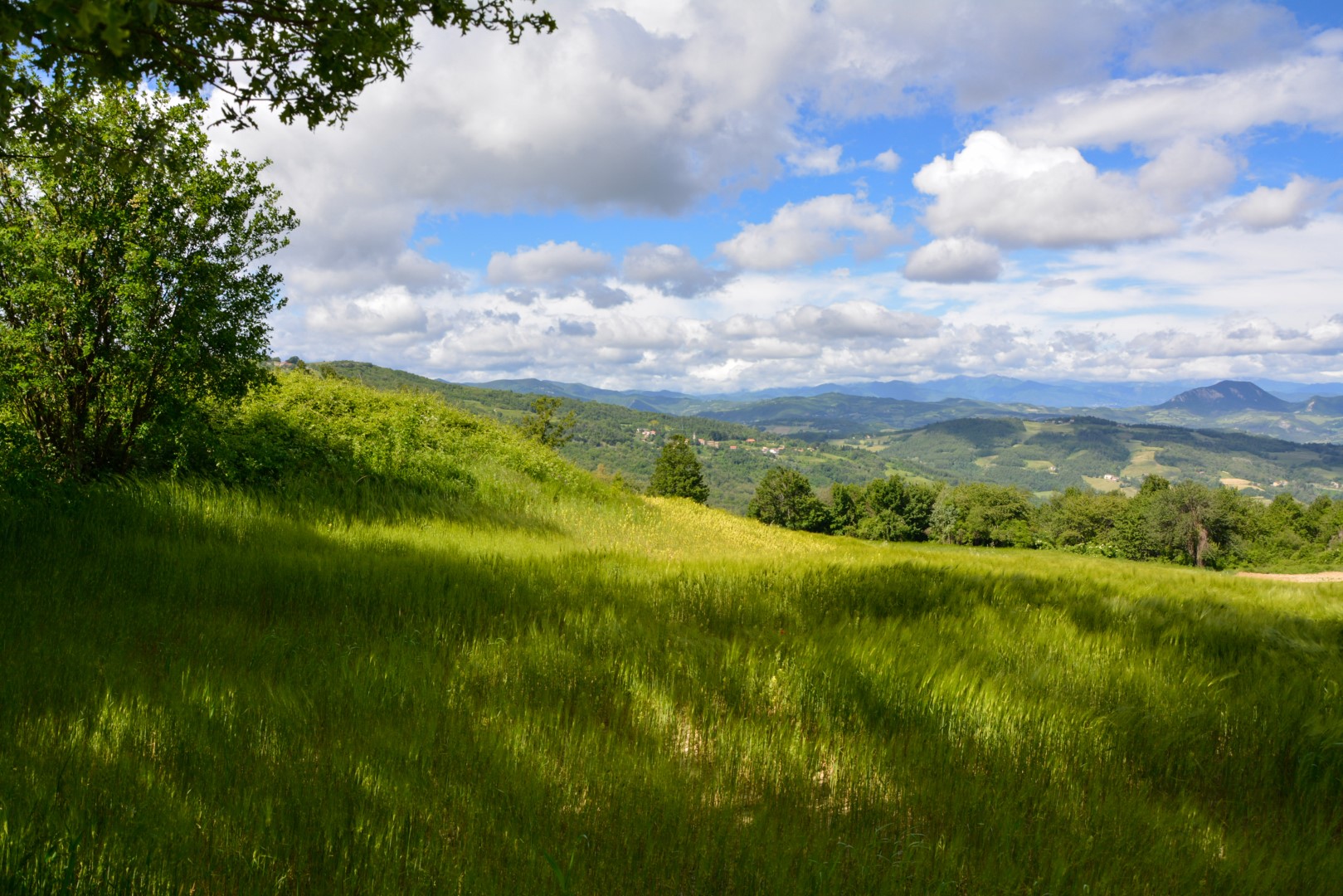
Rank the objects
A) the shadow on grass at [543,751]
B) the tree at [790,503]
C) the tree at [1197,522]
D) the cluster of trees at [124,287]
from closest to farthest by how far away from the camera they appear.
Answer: the shadow on grass at [543,751] → the cluster of trees at [124,287] → the tree at [1197,522] → the tree at [790,503]

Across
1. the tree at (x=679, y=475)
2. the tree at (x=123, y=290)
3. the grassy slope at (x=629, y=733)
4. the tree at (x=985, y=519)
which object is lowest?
the tree at (x=985, y=519)

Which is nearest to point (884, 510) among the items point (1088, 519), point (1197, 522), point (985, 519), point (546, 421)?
point (985, 519)

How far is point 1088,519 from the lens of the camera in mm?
117312

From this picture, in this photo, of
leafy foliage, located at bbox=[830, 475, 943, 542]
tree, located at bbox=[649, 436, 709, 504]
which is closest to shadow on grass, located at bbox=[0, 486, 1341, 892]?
tree, located at bbox=[649, 436, 709, 504]

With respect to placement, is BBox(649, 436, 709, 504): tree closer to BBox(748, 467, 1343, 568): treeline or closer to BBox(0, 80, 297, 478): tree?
BBox(748, 467, 1343, 568): treeline

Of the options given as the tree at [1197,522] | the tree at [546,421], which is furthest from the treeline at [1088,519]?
the tree at [546,421]

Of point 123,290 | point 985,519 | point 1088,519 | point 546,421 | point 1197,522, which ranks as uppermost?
point 123,290

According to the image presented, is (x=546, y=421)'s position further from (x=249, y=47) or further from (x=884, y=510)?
(x=249, y=47)

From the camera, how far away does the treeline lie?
9244 centimetres

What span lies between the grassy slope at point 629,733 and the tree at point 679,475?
8197 centimetres

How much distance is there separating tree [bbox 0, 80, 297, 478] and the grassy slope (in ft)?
8.60

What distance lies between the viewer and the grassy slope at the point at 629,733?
75.1 inches

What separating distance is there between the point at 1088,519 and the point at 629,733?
456 feet

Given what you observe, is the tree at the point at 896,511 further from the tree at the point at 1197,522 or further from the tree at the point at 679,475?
the tree at the point at 679,475
